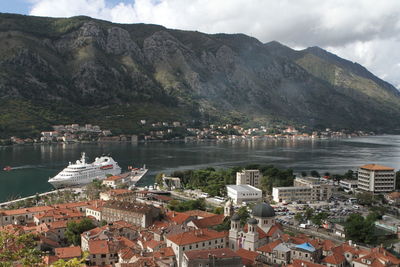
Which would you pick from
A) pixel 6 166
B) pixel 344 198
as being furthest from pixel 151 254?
pixel 6 166

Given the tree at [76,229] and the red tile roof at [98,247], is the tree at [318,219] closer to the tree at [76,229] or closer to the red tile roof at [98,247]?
the tree at [76,229]

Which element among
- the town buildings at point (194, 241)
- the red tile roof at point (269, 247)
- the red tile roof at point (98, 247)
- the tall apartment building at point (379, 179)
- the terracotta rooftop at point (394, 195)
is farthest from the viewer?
the tall apartment building at point (379, 179)

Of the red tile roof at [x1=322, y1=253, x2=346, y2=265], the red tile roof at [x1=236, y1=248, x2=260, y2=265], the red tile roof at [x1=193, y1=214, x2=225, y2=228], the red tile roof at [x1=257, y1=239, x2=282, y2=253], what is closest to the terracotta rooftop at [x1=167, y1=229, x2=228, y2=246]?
the red tile roof at [x1=236, y1=248, x2=260, y2=265]

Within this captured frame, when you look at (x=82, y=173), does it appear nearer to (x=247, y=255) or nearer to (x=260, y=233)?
(x=260, y=233)

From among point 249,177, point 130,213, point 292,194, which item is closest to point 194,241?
point 130,213

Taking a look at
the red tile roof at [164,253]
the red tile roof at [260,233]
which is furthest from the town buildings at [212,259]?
the red tile roof at [260,233]

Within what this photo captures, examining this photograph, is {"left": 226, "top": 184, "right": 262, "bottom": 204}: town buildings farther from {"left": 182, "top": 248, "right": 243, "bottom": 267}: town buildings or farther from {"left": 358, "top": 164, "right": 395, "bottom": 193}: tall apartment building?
{"left": 182, "top": 248, "right": 243, "bottom": 267}: town buildings
